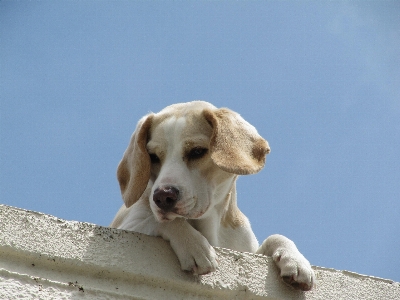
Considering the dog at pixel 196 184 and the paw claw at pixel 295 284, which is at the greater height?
the dog at pixel 196 184

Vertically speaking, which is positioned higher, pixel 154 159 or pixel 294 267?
pixel 154 159

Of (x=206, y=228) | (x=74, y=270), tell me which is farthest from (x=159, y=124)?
(x=74, y=270)

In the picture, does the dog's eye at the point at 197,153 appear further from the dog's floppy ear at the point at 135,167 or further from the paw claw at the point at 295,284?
the paw claw at the point at 295,284

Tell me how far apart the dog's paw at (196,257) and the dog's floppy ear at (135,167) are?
0.65 metres

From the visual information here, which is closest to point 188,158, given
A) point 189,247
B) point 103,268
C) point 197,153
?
point 197,153

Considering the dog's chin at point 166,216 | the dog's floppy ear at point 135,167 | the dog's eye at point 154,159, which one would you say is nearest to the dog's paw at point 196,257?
the dog's chin at point 166,216

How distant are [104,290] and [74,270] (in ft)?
0.47

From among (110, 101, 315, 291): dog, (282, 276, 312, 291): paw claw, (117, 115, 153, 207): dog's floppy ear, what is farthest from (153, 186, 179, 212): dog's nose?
(282, 276, 312, 291): paw claw

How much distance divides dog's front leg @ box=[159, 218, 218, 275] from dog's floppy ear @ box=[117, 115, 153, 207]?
417 millimetres

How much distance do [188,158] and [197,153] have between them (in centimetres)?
7

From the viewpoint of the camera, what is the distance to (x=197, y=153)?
3391 mm

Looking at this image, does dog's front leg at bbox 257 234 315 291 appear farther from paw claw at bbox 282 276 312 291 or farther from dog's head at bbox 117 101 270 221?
dog's head at bbox 117 101 270 221

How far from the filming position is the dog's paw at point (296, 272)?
2.85m

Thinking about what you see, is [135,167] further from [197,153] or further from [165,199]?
[165,199]
